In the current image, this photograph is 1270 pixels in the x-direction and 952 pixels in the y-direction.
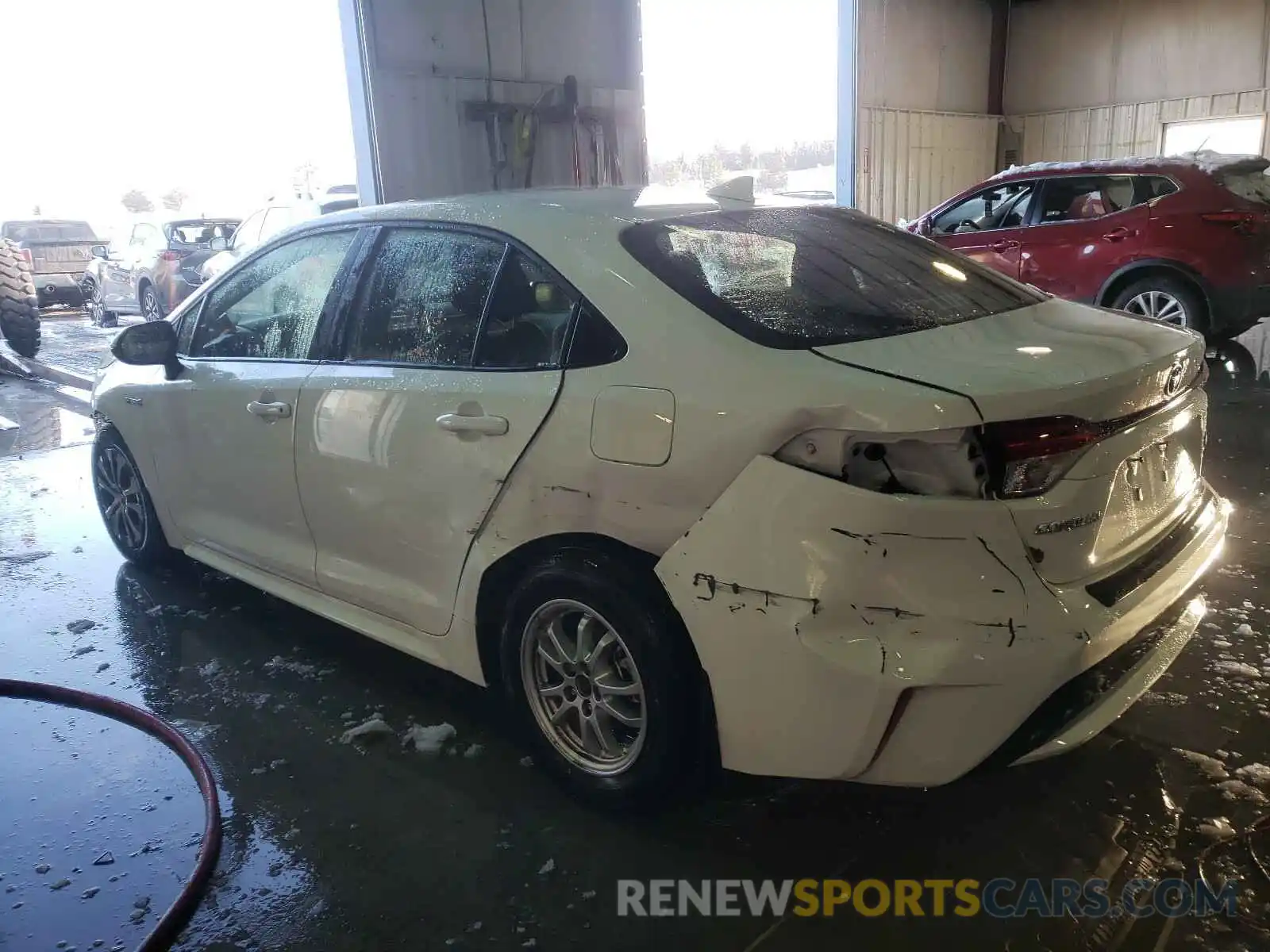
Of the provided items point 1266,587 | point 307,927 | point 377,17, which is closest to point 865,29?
point 377,17

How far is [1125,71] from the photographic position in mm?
13758

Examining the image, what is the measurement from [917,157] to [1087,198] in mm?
6556

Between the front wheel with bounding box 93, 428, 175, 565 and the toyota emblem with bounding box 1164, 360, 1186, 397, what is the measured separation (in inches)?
139

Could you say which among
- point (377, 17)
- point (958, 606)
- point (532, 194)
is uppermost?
point (377, 17)

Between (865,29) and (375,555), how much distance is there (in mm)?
12449

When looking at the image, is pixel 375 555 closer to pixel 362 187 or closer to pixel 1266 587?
pixel 1266 587

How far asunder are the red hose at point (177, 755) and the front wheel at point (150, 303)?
10298 millimetres

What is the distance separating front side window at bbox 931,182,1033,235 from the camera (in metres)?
7.99

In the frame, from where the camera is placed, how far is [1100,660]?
189 centimetres

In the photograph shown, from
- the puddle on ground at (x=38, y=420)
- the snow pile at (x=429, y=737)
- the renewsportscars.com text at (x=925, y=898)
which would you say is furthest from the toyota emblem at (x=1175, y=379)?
the puddle on ground at (x=38, y=420)

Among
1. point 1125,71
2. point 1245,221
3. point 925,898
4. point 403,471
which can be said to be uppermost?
point 1125,71

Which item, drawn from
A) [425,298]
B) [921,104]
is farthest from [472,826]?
[921,104]

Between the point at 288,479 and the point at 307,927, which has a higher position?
the point at 288,479

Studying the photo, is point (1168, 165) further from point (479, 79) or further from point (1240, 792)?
point (1240, 792)
